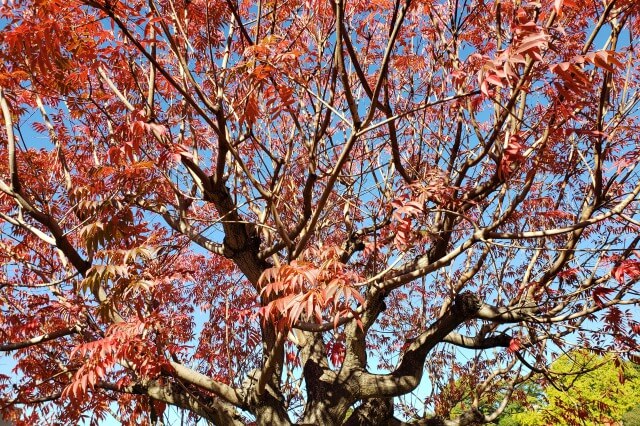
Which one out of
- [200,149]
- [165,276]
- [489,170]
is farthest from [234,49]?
[489,170]

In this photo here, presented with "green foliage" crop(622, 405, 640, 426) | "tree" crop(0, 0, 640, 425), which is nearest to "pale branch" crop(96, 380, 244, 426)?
"tree" crop(0, 0, 640, 425)

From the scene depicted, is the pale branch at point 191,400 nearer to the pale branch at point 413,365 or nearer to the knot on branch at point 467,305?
the pale branch at point 413,365

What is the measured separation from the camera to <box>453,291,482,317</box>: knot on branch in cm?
529

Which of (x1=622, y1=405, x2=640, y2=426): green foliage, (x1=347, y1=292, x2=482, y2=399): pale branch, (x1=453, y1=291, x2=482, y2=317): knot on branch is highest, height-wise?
(x1=622, y1=405, x2=640, y2=426): green foliage

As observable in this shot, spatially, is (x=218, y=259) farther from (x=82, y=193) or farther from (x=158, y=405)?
(x=82, y=193)

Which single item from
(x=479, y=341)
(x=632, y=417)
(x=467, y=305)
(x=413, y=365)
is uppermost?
(x=632, y=417)

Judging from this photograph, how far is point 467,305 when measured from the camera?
530cm

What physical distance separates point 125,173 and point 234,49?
2.74 meters

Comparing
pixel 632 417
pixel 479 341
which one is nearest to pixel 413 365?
pixel 479 341

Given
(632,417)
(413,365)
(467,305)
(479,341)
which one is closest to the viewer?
(467,305)

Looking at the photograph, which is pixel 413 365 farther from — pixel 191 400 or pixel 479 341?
pixel 191 400

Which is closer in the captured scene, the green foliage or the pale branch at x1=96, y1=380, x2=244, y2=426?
the pale branch at x1=96, y1=380, x2=244, y2=426

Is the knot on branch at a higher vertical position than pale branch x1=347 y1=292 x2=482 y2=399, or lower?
higher

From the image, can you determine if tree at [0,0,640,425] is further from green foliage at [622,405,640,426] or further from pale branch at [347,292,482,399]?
green foliage at [622,405,640,426]
